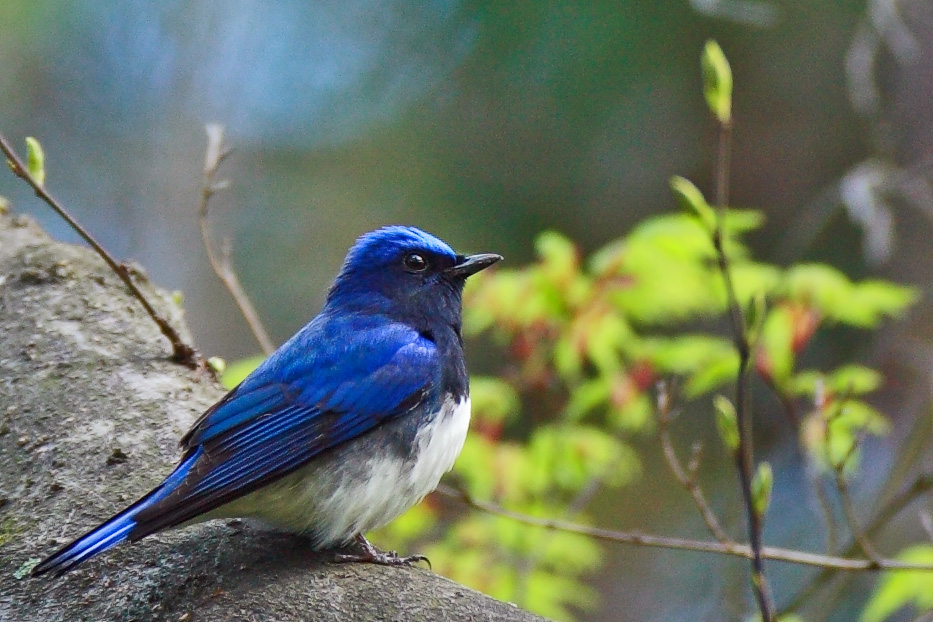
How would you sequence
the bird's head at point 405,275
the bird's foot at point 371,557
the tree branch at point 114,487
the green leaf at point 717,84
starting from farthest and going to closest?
the bird's head at point 405,275, the bird's foot at point 371,557, the green leaf at point 717,84, the tree branch at point 114,487

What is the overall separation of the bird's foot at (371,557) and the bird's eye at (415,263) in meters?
0.96

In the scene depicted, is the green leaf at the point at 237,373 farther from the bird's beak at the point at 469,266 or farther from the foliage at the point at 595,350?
the bird's beak at the point at 469,266

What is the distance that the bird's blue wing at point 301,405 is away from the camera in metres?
2.38

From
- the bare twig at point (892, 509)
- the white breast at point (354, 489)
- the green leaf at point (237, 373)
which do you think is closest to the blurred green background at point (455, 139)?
the green leaf at point (237, 373)

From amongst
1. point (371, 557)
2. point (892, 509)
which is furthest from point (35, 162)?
point (892, 509)

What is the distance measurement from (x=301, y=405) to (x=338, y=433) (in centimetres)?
15

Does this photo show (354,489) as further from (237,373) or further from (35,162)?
(237,373)

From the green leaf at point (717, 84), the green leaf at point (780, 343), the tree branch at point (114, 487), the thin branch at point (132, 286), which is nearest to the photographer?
the tree branch at point (114, 487)

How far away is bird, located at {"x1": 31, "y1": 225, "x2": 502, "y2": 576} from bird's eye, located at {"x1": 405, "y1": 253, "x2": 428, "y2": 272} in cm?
3

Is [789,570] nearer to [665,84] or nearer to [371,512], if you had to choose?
[665,84]

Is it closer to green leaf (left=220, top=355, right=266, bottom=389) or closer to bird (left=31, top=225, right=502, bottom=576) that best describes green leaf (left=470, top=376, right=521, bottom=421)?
green leaf (left=220, top=355, right=266, bottom=389)

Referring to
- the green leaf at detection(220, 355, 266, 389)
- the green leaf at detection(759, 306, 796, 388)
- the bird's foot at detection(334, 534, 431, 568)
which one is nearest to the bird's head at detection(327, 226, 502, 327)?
the bird's foot at detection(334, 534, 431, 568)

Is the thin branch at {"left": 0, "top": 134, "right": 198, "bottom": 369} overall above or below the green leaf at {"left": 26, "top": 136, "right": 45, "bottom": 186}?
below

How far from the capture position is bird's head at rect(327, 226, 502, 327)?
124 inches
